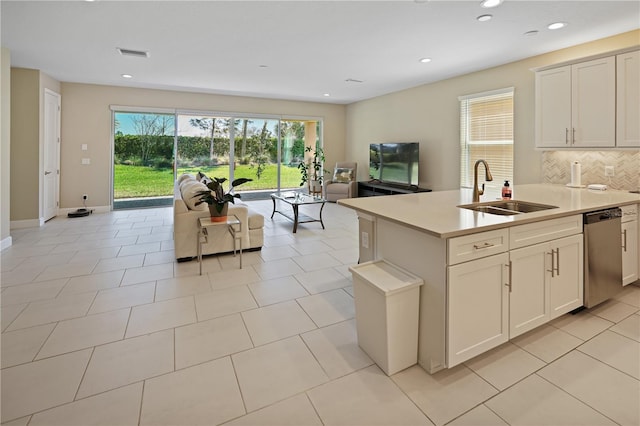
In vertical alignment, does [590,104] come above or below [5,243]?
above

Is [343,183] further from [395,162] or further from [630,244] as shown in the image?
[630,244]

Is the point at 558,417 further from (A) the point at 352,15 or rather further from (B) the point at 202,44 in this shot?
(B) the point at 202,44

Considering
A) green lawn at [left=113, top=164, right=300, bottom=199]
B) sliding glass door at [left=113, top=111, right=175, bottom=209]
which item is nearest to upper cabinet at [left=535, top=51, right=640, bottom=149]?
green lawn at [left=113, top=164, right=300, bottom=199]

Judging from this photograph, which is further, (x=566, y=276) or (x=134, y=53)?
(x=134, y=53)

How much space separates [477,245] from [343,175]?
22.2ft

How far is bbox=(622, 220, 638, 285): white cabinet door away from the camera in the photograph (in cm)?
281

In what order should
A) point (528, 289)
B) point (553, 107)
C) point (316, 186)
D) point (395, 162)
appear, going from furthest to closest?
point (316, 186) < point (395, 162) < point (553, 107) < point (528, 289)

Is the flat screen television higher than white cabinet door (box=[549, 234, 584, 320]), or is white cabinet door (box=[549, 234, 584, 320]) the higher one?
the flat screen television

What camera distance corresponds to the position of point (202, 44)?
13.8 feet

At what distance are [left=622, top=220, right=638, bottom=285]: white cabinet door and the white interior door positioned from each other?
8.18 meters

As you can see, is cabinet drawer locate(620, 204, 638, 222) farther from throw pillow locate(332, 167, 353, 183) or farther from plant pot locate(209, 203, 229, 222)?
throw pillow locate(332, 167, 353, 183)

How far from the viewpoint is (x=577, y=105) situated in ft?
11.8

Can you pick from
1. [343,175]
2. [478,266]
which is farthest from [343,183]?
[478,266]

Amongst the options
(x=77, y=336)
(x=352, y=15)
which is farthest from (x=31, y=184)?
(x=352, y=15)
